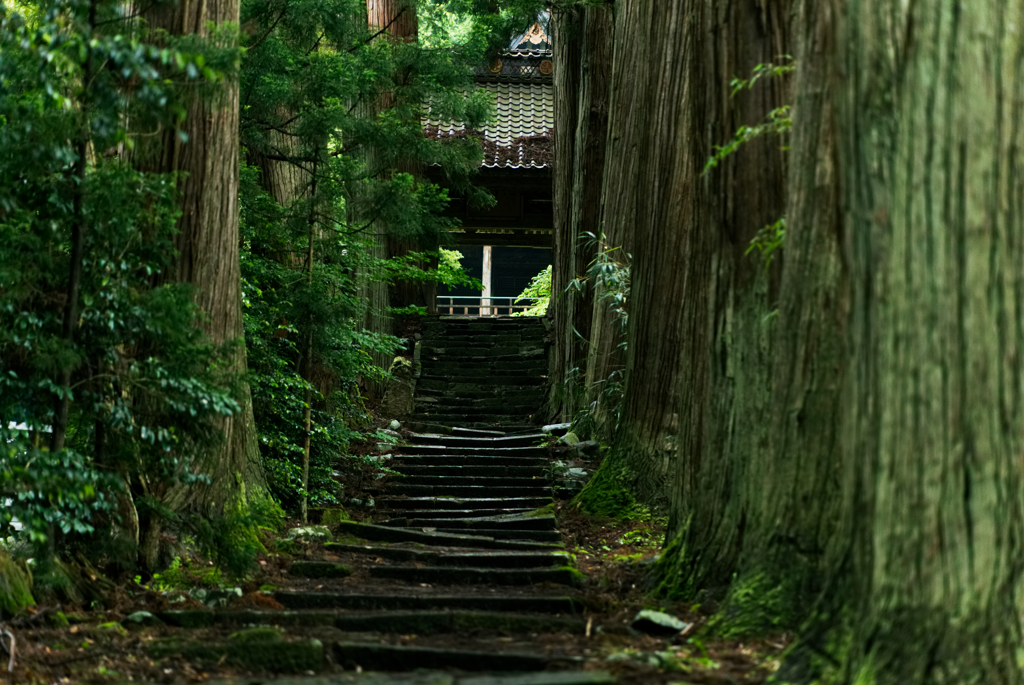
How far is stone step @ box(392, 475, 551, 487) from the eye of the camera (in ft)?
36.3

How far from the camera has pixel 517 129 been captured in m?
19.8

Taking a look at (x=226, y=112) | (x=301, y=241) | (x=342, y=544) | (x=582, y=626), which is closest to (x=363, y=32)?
(x=301, y=241)

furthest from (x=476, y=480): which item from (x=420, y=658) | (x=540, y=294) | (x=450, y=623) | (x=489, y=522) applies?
(x=540, y=294)

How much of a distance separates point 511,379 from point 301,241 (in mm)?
7974

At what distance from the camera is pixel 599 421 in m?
11.3

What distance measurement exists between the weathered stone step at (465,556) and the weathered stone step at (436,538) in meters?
0.46

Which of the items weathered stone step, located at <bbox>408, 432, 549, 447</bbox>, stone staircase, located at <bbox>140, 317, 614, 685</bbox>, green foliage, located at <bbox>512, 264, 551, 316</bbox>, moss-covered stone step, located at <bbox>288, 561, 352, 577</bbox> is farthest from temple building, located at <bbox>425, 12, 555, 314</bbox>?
moss-covered stone step, located at <bbox>288, 561, 352, 577</bbox>

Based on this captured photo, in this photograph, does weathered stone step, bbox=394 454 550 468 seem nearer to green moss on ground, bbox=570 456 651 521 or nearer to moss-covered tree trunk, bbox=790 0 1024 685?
green moss on ground, bbox=570 456 651 521

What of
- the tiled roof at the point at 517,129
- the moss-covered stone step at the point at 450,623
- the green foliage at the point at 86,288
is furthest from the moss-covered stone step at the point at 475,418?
the moss-covered stone step at the point at 450,623

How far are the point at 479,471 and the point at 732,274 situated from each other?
20.9 ft

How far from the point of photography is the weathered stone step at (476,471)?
11.5 metres

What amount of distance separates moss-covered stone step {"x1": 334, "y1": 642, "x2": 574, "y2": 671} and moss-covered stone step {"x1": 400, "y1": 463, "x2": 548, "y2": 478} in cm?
647

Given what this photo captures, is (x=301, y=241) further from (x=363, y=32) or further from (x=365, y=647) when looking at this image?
(x=365, y=647)

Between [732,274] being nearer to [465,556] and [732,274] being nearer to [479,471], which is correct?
[465,556]
